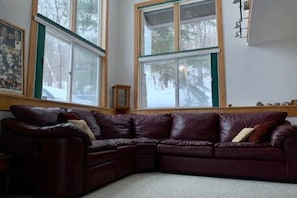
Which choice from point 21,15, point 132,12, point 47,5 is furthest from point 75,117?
point 132,12

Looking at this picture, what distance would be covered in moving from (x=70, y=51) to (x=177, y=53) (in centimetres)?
209

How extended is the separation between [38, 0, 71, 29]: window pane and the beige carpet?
2626 millimetres

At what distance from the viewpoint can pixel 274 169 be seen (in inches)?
114

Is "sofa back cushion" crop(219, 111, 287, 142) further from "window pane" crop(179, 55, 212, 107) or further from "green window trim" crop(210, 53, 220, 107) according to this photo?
"window pane" crop(179, 55, 212, 107)

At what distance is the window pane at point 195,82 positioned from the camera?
4.68 meters

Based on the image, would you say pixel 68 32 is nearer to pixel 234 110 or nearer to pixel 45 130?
pixel 45 130

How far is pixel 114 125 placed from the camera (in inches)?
159

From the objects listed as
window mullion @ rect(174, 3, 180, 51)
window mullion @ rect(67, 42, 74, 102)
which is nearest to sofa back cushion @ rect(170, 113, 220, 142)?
window mullion @ rect(174, 3, 180, 51)

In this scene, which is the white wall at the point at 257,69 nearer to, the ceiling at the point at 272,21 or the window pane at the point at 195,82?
the ceiling at the point at 272,21

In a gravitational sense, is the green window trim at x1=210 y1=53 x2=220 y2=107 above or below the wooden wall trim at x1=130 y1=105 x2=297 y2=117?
above

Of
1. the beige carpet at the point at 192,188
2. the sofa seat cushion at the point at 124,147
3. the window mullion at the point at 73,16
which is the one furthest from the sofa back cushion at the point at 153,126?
the window mullion at the point at 73,16

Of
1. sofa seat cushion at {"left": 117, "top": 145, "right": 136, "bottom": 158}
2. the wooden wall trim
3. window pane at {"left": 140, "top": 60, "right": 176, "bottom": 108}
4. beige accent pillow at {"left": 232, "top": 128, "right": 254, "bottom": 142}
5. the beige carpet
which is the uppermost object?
window pane at {"left": 140, "top": 60, "right": 176, "bottom": 108}

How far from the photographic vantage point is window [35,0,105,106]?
3.48 meters

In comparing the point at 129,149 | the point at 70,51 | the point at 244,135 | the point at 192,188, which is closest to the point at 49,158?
the point at 129,149
